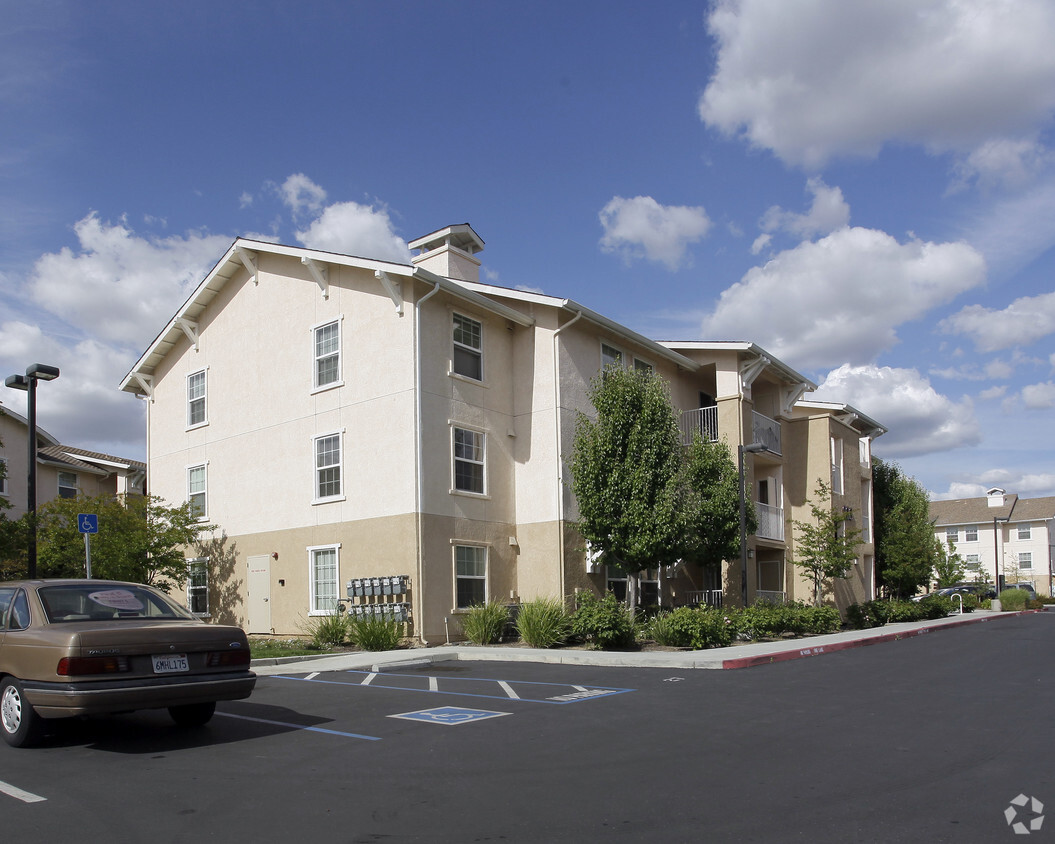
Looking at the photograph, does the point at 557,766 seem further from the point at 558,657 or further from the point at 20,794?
the point at 558,657

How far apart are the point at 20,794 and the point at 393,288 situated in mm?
14424

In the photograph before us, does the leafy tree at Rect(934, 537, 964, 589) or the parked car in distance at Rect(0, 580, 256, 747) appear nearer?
the parked car in distance at Rect(0, 580, 256, 747)

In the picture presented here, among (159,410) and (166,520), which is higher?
(159,410)

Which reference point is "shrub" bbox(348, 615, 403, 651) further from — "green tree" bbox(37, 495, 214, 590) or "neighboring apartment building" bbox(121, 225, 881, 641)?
"green tree" bbox(37, 495, 214, 590)

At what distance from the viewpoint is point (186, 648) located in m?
8.23

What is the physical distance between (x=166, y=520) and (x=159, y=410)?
4355 mm

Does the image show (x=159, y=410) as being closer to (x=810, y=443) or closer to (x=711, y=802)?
(x=810, y=443)

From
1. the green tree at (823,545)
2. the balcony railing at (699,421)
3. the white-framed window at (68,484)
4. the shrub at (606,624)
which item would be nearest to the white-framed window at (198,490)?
the white-framed window at (68,484)

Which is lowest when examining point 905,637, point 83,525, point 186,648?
point 905,637

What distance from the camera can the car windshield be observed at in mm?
8445

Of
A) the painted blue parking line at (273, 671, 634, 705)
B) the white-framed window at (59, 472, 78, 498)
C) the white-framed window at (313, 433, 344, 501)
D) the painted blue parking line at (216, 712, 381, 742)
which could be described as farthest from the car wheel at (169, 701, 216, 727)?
the white-framed window at (59, 472, 78, 498)

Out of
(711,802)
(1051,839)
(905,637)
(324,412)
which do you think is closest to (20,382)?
(324,412)

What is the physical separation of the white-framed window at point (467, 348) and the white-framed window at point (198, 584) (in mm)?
9293

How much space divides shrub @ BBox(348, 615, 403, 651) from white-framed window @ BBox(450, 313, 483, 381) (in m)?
6.03
